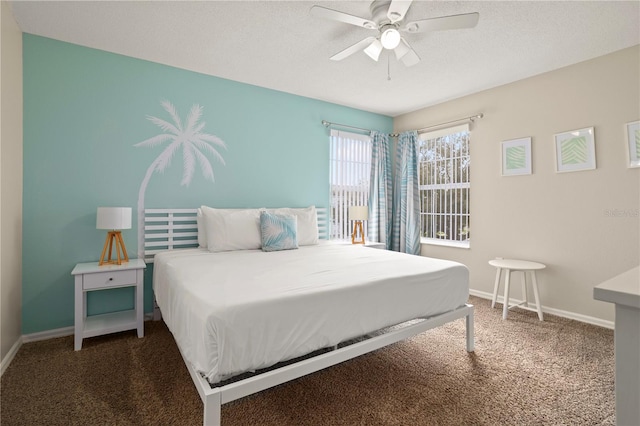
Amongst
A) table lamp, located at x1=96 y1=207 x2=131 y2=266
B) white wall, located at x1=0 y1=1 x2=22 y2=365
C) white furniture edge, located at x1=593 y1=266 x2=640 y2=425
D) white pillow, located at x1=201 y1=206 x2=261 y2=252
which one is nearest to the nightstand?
table lamp, located at x1=96 y1=207 x2=131 y2=266

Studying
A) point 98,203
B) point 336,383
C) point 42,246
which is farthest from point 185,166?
point 336,383

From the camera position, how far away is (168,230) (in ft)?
10.6

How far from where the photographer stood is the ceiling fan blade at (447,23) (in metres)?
1.96

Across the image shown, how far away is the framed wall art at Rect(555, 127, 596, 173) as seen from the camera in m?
3.04

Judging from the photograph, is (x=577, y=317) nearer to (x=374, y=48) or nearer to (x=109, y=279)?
(x=374, y=48)

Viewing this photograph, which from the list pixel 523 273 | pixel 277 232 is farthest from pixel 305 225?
pixel 523 273

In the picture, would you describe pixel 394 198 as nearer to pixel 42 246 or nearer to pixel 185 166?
pixel 185 166

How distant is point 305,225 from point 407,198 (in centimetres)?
192

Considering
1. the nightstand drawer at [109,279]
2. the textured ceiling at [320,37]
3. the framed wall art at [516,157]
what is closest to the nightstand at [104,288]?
the nightstand drawer at [109,279]

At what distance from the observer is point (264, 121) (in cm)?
385

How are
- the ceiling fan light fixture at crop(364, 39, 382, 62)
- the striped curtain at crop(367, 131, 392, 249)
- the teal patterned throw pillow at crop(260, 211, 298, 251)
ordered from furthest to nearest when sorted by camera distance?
the striped curtain at crop(367, 131, 392, 249), the teal patterned throw pillow at crop(260, 211, 298, 251), the ceiling fan light fixture at crop(364, 39, 382, 62)

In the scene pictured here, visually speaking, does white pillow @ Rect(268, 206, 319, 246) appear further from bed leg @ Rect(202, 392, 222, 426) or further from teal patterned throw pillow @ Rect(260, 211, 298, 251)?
bed leg @ Rect(202, 392, 222, 426)

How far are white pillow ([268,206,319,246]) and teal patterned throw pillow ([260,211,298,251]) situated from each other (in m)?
0.28

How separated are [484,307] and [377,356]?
183 cm
